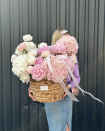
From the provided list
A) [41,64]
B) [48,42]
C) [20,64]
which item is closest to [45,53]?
[41,64]

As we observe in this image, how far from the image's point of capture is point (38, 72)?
61.2 inches

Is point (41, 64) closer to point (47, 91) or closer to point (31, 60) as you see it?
point (31, 60)

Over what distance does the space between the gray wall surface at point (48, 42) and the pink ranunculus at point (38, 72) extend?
1.55 m

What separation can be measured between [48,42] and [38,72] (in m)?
1.58

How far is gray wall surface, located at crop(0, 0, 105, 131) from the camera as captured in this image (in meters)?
3.06

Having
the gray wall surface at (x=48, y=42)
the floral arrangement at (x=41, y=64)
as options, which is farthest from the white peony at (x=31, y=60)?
the gray wall surface at (x=48, y=42)

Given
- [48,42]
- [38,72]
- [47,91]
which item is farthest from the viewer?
[48,42]

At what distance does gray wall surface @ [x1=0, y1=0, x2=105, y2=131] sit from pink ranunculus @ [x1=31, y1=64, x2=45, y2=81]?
1553 mm

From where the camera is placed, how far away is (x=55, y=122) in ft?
6.32

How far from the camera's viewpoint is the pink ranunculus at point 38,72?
1558 mm

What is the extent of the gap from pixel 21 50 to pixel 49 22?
58.9 inches

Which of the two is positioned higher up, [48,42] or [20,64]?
[48,42]

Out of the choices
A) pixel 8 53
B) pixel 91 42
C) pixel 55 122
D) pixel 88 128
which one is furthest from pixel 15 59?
pixel 88 128

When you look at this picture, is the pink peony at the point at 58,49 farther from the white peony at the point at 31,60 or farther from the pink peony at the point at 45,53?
the white peony at the point at 31,60
